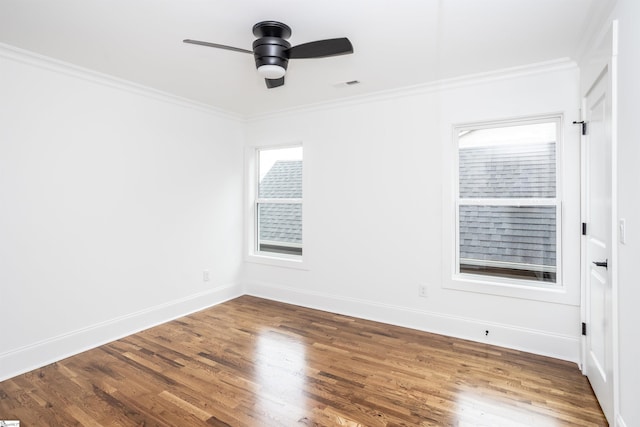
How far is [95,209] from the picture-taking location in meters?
3.18

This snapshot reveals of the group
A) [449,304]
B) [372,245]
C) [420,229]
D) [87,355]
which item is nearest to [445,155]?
[420,229]

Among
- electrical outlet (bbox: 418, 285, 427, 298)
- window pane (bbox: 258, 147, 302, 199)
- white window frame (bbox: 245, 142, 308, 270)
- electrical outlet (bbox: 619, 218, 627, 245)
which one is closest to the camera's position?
electrical outlet (bbox: 619, 218, 627, 245)

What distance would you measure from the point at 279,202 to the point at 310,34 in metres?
2.58

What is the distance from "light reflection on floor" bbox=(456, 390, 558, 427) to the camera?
204 centimetres

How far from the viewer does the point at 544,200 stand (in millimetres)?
3006

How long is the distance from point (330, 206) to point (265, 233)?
1238 mm

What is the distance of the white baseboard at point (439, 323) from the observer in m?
2.90

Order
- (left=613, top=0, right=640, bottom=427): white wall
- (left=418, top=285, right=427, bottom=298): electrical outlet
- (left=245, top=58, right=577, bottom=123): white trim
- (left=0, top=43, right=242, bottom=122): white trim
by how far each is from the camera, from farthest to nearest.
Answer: (left=418, top=285, right=427, bottom=298): electrical outlet → (left=245, top=58, right=577, bottom=123): white trim → (left=0, top=43, right=242, bottom=122): white trim → (left=613, top=0, right=640, bottom=427): white wall

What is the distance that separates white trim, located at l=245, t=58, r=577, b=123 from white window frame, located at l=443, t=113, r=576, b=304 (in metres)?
0.38

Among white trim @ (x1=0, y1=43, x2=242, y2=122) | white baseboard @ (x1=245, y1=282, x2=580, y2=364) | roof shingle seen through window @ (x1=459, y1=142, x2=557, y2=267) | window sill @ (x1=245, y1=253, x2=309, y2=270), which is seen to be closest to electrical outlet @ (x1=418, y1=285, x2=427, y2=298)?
white baseboard @ (x1=245, y1=282, x2=580, y2=364)

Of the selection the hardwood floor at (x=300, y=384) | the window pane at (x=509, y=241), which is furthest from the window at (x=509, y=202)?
the hardwood floor at (x=300, y=384)

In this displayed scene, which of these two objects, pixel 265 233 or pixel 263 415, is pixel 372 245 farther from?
pixel 263 415

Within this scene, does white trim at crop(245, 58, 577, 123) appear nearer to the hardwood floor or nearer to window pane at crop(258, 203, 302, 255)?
window pane at crop(258, 203, 302, 255)

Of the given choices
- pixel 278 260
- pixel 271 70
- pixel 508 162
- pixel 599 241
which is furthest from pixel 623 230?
pixel 278 260
